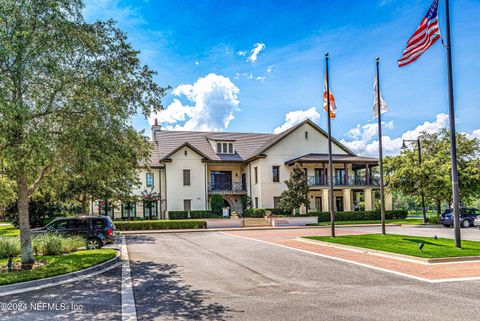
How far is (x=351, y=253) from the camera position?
15.9 m

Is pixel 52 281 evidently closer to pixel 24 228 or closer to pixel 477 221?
pixel 24 228

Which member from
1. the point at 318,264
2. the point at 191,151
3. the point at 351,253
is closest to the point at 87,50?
the point at 318,264

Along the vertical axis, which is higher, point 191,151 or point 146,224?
point 191,151

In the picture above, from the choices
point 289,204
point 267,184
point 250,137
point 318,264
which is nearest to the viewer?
point 318,264

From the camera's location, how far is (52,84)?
38.3 feet

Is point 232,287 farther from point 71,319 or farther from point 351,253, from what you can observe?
point 351,253

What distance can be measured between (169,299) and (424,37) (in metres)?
13.2

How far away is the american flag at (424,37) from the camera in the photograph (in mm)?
14748

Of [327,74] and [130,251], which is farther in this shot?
[327,74]

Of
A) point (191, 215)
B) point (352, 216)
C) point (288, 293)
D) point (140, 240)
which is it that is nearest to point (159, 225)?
point (191, 215)

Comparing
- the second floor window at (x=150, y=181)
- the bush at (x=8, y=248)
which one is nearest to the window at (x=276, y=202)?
the second floor window at (x=150, y=181)

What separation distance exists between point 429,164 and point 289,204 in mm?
13323

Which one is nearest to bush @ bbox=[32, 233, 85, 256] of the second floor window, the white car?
the second floor window

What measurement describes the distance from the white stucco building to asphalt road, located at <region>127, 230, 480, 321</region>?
25949 mm
